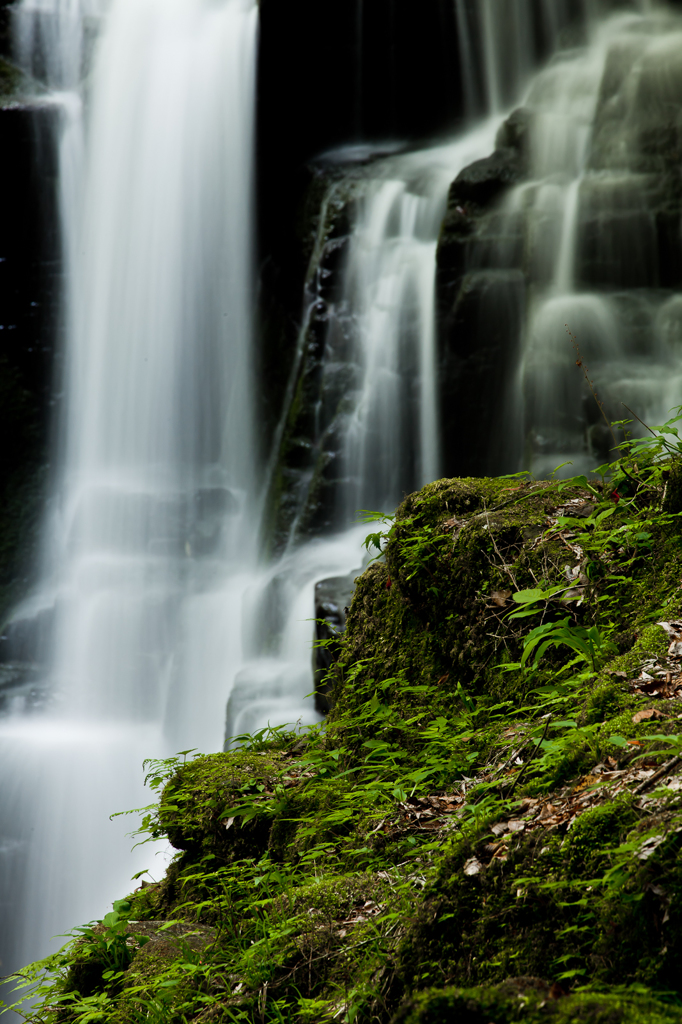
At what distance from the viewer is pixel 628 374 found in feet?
27.8

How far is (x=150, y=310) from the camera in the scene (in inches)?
568

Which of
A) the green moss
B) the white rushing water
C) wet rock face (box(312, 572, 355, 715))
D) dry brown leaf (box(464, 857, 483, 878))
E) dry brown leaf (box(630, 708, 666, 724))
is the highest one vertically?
the white rushing water

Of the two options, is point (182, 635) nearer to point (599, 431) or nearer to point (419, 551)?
point (599, 431)

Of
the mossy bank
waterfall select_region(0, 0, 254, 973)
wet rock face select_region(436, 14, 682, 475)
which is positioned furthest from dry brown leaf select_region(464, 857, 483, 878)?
waterfall select_region(0, 0, 254, 973)

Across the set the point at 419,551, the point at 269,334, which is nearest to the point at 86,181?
the point at 269,334

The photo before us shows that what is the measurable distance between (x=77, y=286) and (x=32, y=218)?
1656mm

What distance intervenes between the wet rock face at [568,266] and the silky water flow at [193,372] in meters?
0.05

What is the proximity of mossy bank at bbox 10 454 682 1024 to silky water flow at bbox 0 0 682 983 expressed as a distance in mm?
5380

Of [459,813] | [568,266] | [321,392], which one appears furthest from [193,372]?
[459,813]

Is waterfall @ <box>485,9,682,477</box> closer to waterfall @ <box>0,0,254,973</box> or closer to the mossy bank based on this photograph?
the mossy bank

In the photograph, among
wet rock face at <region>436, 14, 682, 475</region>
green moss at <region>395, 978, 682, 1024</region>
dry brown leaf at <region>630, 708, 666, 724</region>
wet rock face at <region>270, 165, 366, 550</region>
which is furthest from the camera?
wet rock face at <region>270, 165, 366, 550</region>

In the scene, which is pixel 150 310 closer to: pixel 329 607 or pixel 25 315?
pixel 25 315

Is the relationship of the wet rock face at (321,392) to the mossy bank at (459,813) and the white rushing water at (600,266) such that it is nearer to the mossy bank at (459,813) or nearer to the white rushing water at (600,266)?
the white rushing water at (600,266)

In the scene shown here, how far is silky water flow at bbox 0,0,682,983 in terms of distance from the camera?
9367 millimetres
